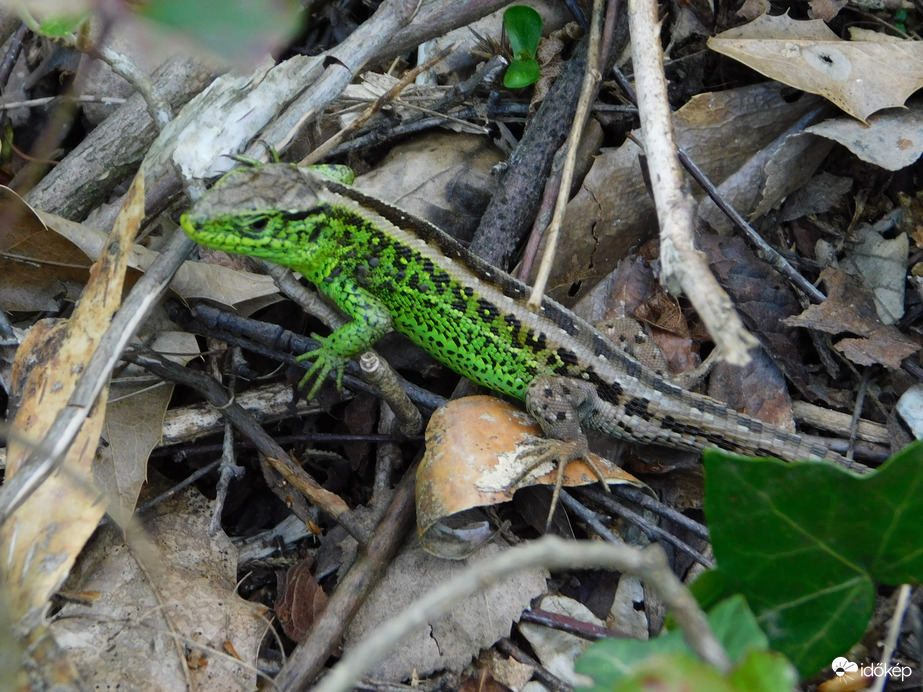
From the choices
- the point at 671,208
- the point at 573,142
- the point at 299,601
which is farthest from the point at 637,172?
the point at 299,601

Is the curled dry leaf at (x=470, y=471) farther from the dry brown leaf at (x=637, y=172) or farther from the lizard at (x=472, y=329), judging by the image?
the dry brown leaf at (x=637, y=172)

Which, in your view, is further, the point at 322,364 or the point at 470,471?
the point at 322,364

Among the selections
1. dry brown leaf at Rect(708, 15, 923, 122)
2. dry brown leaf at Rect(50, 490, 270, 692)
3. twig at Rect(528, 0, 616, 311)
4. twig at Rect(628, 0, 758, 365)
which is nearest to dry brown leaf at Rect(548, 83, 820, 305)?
dry brown leaf at Rect(708, 15, 923, 122)

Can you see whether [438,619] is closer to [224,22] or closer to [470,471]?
[470,471]

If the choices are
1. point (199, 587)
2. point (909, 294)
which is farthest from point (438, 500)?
point (909, 294)

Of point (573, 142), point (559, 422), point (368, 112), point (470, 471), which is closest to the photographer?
point (470, 471)

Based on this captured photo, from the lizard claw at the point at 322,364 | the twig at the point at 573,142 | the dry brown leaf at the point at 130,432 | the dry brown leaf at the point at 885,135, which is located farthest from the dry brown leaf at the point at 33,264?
the dry brown leaf at the point at 885,135

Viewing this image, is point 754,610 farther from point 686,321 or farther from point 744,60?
point 744,60
